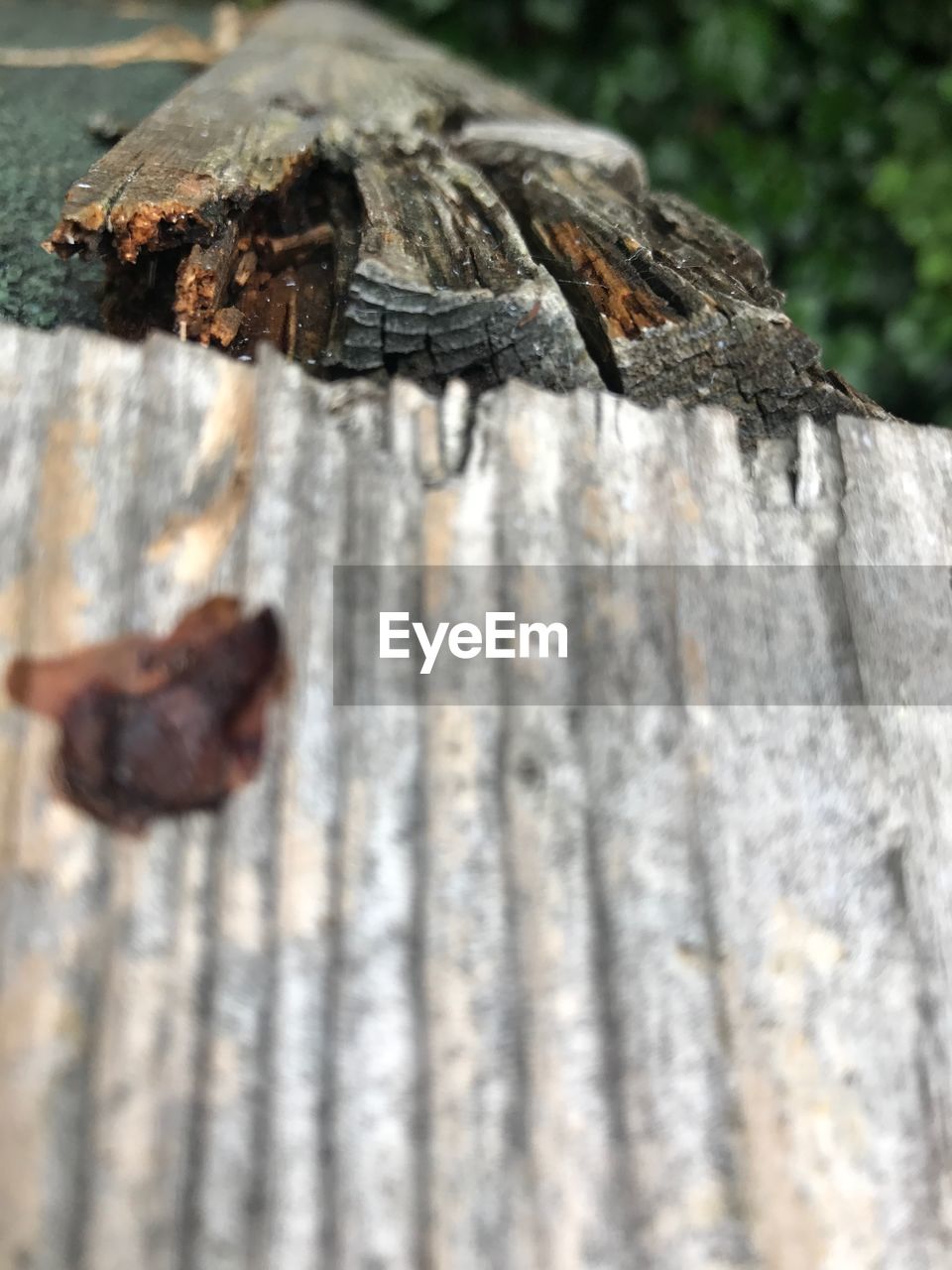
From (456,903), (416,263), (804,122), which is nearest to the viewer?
(456,903)

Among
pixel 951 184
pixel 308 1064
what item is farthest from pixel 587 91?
pixel 308 1064

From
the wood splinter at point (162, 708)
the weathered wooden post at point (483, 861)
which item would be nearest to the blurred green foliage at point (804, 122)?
the weathered wooden post at point (483, 861)

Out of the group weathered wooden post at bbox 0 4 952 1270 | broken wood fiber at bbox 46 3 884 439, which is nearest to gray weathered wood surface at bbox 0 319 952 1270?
weathered wooden post at bbox 0 4 952 1270

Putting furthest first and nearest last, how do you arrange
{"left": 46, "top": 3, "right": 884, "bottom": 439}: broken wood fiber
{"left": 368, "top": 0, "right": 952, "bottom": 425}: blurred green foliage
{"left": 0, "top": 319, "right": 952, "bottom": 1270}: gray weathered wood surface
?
{"left": 368, "top": 0, "right": 952, "bottom": 425}: blurred green foliage
{"left": 46, "top": 3, "right": 884, "bottom": 439}: broken wood fiber
{"left": 0, "top": 319, "right": 952, "bottom": 1270}: gray weathered wood surface

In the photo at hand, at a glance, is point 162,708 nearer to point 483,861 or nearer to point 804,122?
Answer: point 483,861

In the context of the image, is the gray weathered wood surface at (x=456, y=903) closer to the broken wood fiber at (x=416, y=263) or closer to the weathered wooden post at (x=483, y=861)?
the weathered wooden post at (x=483, y=861)

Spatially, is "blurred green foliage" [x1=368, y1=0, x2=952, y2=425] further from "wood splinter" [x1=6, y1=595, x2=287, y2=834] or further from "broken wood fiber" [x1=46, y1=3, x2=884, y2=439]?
"wood splinter" [x1=6, y1=595, x2=287, y2=834]

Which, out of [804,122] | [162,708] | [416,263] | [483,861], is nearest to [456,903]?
[483,861]

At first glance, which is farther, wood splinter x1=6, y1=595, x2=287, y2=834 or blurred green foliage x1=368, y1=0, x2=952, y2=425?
blurred green foliage x1=368, y1=0, x2=952, y2=425
